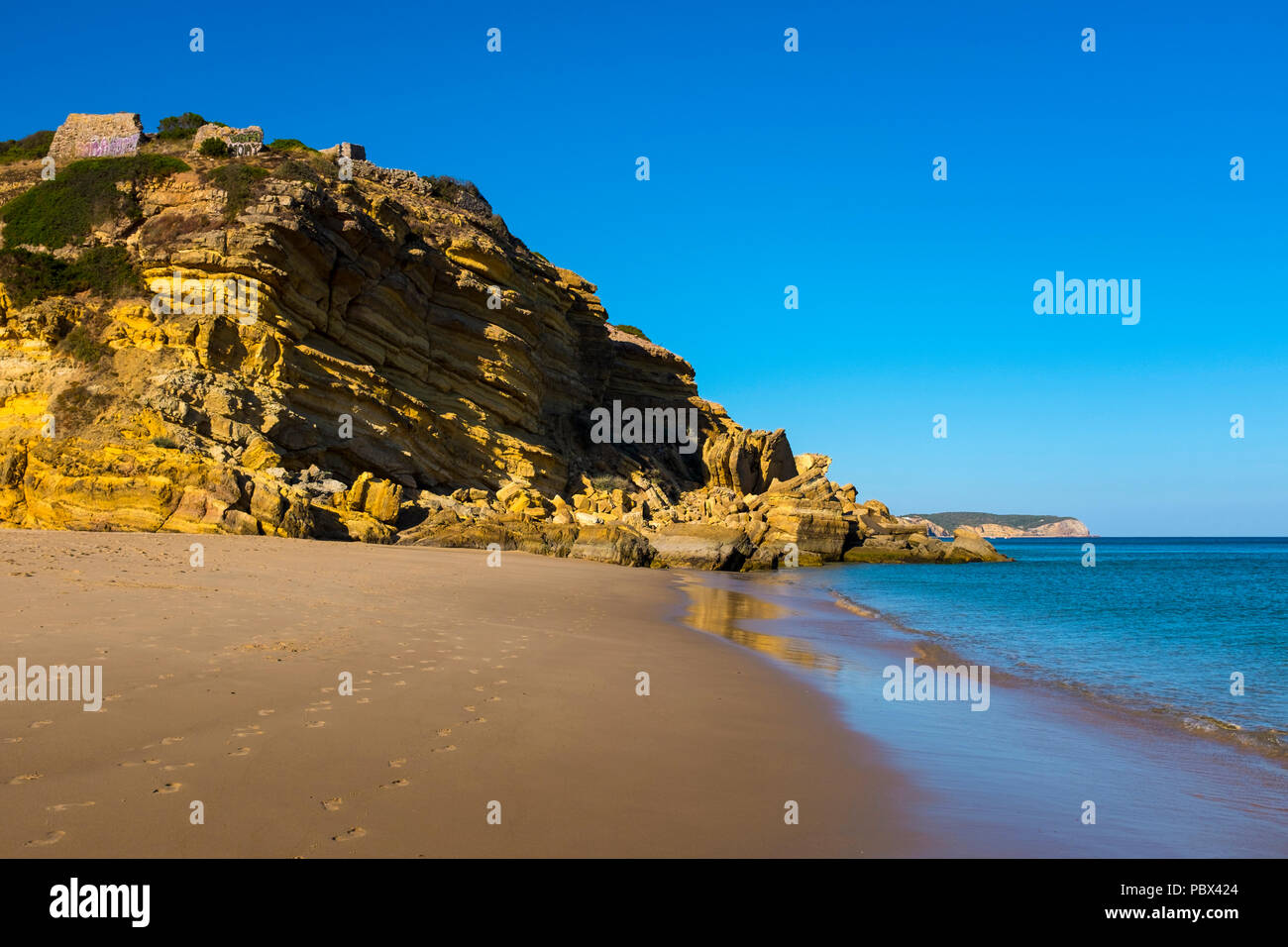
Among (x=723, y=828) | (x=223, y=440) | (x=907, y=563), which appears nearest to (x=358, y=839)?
(x=723, y=828)

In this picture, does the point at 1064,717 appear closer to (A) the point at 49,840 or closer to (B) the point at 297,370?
(A) the point at 49,840

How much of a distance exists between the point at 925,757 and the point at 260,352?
79.9 ft

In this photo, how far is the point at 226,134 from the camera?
34656 mm

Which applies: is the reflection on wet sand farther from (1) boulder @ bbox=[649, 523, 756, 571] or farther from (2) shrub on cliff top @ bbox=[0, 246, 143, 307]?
(2) shrub on cliff top @ bbox=[0, 246, 143, 307]

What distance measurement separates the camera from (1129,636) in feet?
52.1

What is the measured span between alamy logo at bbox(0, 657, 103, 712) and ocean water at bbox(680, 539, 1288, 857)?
5.16 metres

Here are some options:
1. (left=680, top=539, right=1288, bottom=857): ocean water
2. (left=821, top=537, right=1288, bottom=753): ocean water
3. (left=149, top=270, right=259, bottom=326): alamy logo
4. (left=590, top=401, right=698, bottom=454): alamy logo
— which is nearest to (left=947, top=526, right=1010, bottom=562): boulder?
(left=821, top=537, right=1288, bottom=753): ocean water

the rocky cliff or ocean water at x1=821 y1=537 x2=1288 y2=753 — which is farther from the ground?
the rocky cliff

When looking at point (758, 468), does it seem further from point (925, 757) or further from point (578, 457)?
point (925, 757)

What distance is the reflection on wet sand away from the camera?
10781 millimetres

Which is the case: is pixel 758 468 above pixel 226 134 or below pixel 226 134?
below

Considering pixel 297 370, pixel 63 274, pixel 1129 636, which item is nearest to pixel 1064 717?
pixel 1129 636
